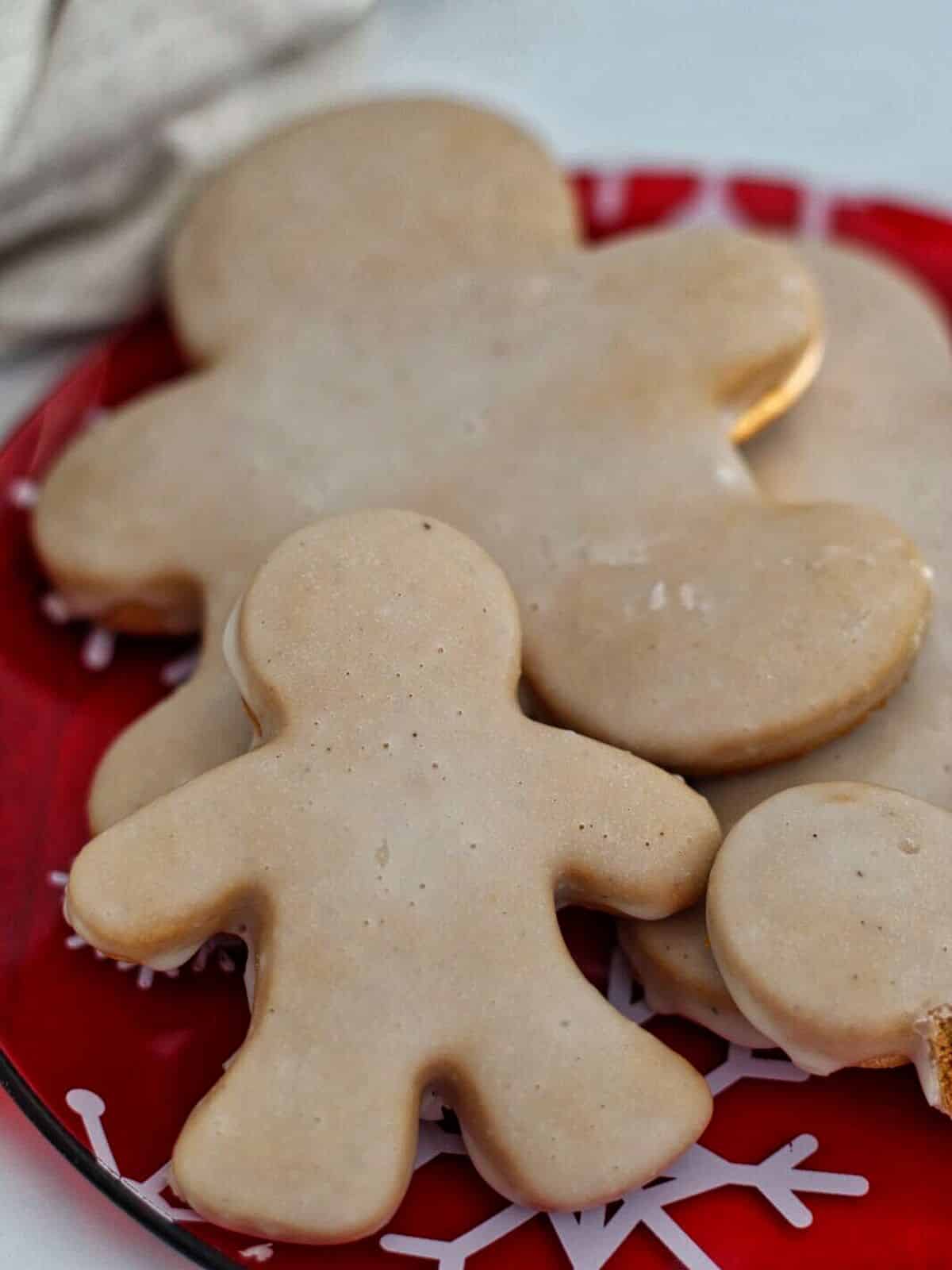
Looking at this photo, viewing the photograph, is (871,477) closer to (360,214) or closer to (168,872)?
(360,214)

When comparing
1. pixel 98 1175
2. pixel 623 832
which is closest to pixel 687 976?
pixel 623 832

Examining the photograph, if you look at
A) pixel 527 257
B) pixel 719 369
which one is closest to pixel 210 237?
pixel 527 257

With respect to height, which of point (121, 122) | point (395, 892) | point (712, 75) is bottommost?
point (712, 75)

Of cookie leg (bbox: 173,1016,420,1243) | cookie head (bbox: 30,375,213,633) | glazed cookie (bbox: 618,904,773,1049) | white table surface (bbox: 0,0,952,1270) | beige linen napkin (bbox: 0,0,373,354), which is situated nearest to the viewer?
cookie leg (bbox: 173,1016,420,1243)

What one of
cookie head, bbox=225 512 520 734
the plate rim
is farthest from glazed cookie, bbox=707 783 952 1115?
the plate rim

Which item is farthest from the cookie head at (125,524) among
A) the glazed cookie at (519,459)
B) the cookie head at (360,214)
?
the cookie head at (360,214)

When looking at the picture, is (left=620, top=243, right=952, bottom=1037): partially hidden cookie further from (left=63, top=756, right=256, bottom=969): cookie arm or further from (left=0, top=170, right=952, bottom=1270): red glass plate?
(left=63, top=756, right=256, bottom=969): cookie arm

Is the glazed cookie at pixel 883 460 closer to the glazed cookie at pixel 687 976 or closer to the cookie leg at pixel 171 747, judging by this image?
the glazed cookie at pixel 687 976
